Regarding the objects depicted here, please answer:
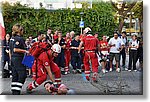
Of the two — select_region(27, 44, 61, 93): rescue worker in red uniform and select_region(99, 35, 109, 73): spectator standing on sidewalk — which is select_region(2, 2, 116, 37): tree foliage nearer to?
select_region(99, 35, 109, 73): spectator standing on sidewalk

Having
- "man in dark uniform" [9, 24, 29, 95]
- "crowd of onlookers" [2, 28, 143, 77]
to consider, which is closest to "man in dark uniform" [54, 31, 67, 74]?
"crowd of onlookers" [2, 28, 143, 77]

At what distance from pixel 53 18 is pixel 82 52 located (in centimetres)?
55

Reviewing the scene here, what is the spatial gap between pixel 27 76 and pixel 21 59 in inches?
8.7

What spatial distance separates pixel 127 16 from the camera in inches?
264

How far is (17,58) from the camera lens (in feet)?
22.0

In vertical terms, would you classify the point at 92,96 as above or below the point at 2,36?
below

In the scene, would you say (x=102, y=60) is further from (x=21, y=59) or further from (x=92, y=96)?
(x=21, y=59)

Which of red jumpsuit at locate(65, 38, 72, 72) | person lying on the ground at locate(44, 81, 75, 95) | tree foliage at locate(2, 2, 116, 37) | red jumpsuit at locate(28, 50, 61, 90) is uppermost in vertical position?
tree foliage at locate(2, 2, 116, 37)

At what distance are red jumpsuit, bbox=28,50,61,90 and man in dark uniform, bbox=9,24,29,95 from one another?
5.3 inches

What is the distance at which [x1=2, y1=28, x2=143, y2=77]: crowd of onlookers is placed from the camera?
670 cm

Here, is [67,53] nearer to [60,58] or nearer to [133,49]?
[60,58]

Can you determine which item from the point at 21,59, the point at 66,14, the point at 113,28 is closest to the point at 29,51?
the point at 21,59

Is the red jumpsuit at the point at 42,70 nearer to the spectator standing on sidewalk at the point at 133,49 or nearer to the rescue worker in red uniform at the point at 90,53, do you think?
the rescue worker in red uniform at the point at 90,53

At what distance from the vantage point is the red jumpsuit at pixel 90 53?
22.1ft
